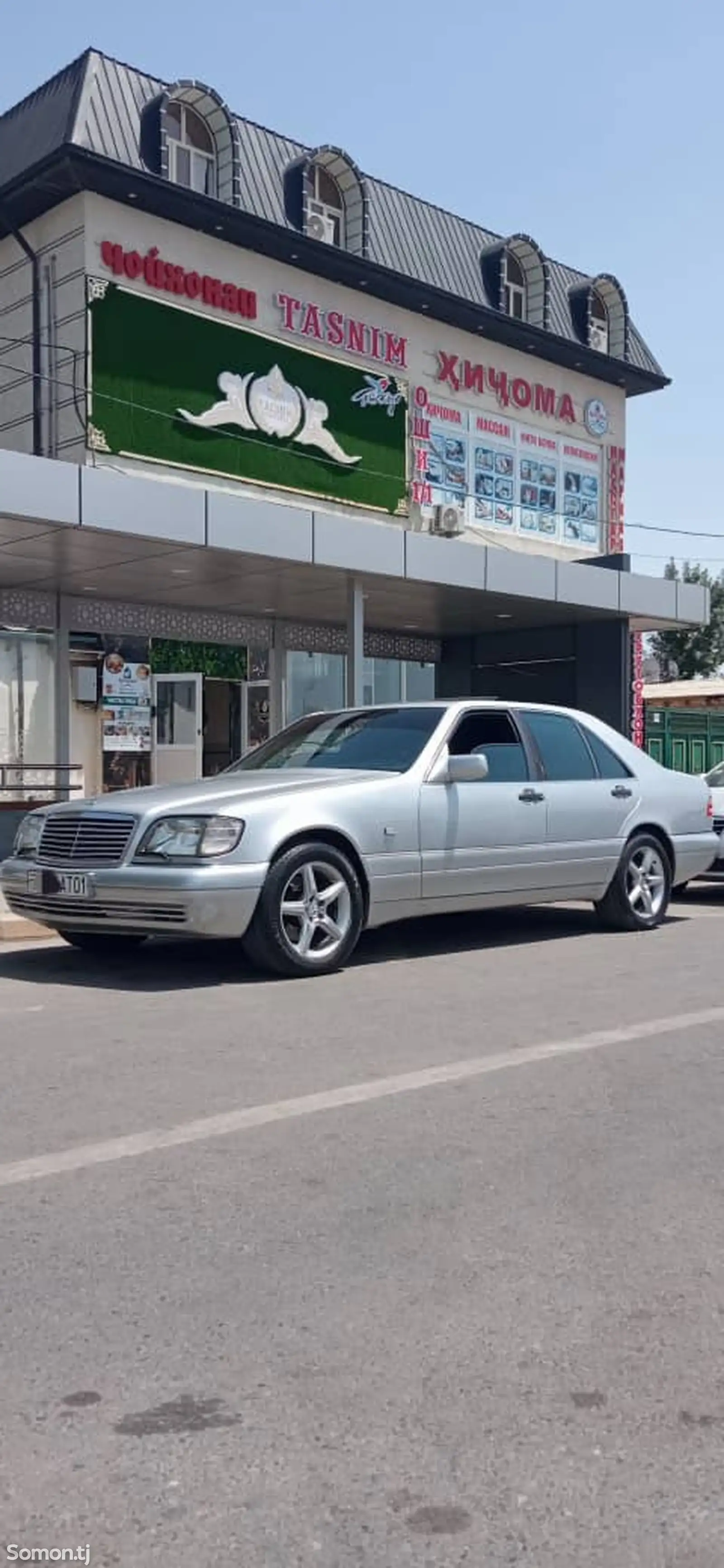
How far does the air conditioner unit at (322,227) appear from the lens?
19.4m

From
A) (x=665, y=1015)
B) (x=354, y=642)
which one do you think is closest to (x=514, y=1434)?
(x=665, y=1015)

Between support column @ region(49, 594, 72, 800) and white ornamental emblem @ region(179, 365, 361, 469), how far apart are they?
9.58 feet

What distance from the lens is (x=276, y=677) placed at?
19656mm

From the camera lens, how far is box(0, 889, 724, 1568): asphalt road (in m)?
2.38

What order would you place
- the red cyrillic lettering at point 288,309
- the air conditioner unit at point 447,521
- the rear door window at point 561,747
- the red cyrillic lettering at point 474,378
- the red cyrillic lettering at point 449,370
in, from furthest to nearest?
the red cyrillic lettering at point 474,378, the red cyrillic lettering at point 449,370, the air conditioner unit at point 447,521, the red cyrillic lettering at point 288,309, the rear door window at point 561,747

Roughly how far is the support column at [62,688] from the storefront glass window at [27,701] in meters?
0.06

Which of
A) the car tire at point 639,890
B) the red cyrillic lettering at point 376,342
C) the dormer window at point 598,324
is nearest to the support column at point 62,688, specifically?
the red cyrillic lettering at point 376,342

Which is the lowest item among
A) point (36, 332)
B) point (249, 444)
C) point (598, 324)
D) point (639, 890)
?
point (639, 890)

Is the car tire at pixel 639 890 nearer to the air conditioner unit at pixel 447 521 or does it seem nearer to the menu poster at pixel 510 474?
the air conditioner unit at pixel 447 521

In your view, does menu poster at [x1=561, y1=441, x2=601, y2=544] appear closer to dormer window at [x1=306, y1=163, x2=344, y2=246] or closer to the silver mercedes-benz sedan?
dormer window at [x1=306, y1=163, x2=344, y2=246]

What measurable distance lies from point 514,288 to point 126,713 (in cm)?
1000

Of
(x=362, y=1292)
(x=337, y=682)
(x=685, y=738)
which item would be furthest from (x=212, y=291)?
(x=362, y=1292)

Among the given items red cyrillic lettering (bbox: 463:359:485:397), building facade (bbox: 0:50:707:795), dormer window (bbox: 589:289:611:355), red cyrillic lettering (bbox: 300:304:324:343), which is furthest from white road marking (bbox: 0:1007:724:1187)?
dormer window (bbox: 589:289:611:355)

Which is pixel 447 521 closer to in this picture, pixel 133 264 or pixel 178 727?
pixel 178 727
